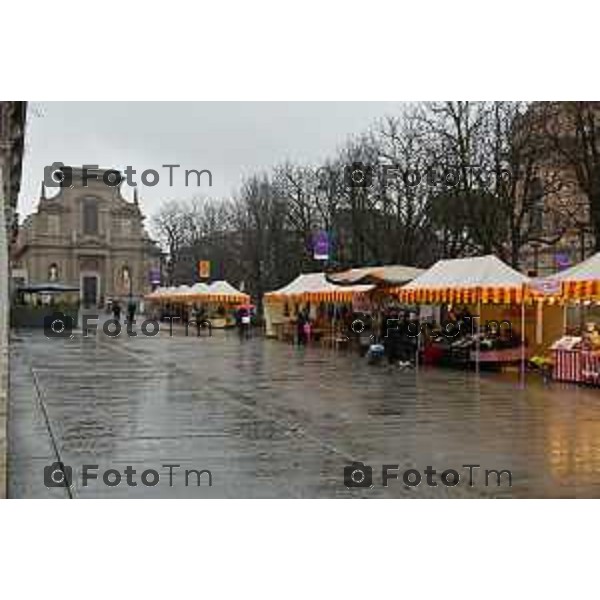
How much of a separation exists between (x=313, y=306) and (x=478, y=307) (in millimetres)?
18370

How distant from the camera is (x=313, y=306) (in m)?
40.9

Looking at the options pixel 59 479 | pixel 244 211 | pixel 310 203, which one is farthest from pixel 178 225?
pixel 59 479

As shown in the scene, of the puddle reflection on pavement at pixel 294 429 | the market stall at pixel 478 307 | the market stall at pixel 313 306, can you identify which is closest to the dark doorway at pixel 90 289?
the market stall at pixel 313 306

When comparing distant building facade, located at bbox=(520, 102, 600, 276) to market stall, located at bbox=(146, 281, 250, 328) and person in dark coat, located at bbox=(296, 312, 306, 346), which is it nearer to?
person in dark coat, located at bbox=(296, 312, 306, 346)

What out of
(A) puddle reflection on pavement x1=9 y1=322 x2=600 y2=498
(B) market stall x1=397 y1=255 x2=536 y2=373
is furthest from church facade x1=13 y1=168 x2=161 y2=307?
(A) puddle reflection on pavement x1=9 y1=322 x2=600 y2=498

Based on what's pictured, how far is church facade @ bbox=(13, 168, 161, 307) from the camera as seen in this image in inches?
3856

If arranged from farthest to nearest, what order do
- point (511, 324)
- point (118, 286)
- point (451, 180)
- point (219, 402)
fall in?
point (118, 286)
point (451, 180)
point (511, 324)
point (219, 402)

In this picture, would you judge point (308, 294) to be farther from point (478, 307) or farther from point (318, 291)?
point (478, 307)

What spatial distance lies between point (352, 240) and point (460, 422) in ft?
115

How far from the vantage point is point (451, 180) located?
3672 centimetres

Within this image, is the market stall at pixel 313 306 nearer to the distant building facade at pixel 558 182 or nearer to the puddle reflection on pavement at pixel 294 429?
the distant building facade at pixel 558 182

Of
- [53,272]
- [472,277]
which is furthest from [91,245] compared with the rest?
[472,277]

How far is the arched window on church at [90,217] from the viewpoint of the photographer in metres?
100

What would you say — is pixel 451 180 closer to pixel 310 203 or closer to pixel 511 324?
pixel 511 324
